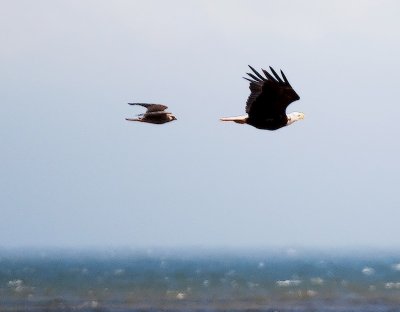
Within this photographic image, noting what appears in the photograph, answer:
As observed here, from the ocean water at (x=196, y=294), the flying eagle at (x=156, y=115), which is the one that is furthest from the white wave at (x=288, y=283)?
the flying eagle at (x=156, y=115)

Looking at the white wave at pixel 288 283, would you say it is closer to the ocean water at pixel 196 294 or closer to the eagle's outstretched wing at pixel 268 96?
the ocean water at pixel 196 294

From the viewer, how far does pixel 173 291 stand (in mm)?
63219

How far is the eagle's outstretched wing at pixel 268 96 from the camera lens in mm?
26188

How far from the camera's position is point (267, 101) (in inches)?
1048

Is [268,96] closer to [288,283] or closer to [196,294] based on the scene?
[196,294]

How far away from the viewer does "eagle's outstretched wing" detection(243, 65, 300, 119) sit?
85.9ft

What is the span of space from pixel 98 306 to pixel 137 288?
12.6 m

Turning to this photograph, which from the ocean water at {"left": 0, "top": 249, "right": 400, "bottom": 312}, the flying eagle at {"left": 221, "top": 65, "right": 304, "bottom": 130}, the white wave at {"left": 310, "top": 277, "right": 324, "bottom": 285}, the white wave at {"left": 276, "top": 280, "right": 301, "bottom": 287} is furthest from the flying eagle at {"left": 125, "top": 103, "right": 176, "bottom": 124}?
the white wave at {"left": 310, "top": 277, "right": 324, "bottom": 285}

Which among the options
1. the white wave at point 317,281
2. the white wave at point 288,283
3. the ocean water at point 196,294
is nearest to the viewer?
the ocean water at point 196,294

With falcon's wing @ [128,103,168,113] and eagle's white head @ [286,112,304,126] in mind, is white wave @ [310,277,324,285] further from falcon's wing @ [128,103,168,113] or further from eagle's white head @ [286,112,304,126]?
falcon's wing @ [128,103,168,113]

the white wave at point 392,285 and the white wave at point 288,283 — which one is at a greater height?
the white wave at point 288,283

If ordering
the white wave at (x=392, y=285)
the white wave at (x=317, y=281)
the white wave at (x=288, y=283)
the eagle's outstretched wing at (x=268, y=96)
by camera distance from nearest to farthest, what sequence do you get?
the eagle's outstretched wing at (x=268, y=96) < the white wave at (x=392, y=285) < the white wave at (x=288, y=283) < the white wave at (x=317, y=281)

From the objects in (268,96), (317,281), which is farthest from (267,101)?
(317,281)

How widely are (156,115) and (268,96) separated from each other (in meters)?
2.45
